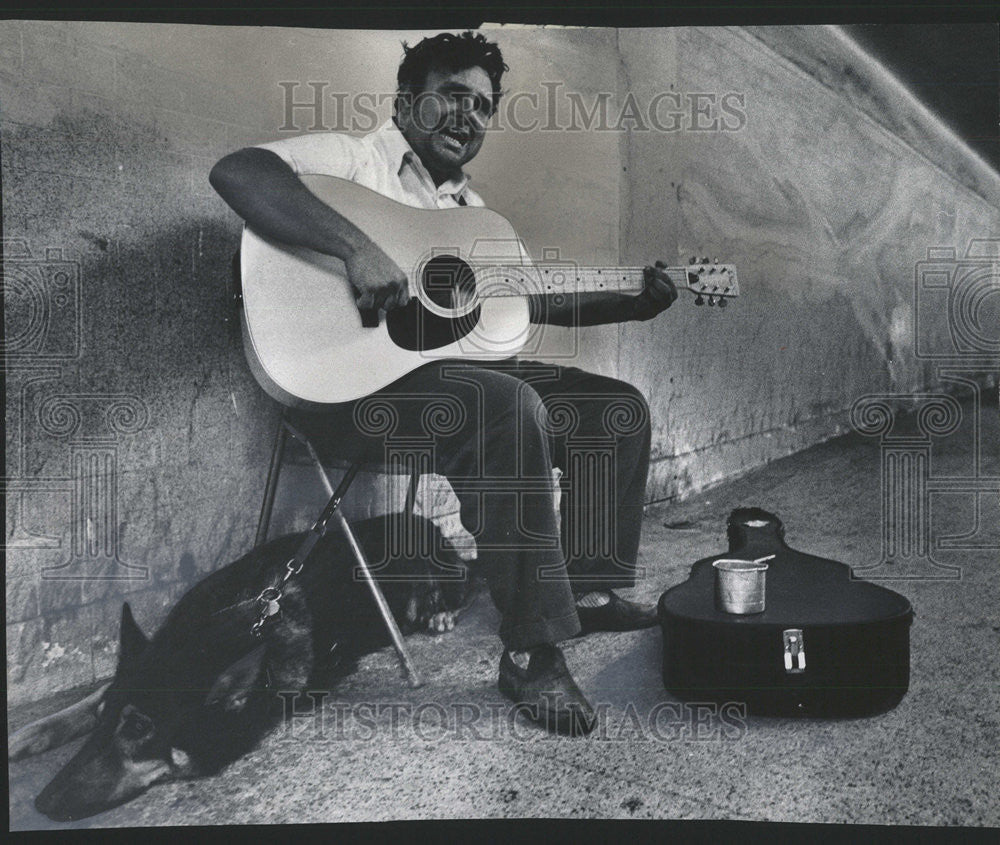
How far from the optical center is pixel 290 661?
1.82 metres

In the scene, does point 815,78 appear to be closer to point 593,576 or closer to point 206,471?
point 593,576

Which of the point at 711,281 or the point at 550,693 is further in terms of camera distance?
the point at 711,281

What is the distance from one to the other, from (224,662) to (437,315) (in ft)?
3.23

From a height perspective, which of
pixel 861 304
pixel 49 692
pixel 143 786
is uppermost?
pixel 861 304

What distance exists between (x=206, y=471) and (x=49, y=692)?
1.99ft

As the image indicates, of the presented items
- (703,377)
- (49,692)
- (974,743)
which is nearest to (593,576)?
(703,377)

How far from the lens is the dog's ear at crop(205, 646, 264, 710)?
5.82ft

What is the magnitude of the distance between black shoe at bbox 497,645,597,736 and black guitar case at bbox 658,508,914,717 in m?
0.23

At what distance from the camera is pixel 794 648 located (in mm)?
1733

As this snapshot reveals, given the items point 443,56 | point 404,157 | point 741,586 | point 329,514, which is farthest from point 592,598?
point 443,56

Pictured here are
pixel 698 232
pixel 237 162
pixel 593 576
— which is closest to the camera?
pixel 237 162

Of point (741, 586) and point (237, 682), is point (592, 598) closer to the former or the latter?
point (741, 586)

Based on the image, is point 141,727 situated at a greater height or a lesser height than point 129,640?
lesser

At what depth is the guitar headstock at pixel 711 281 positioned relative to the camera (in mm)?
1953
